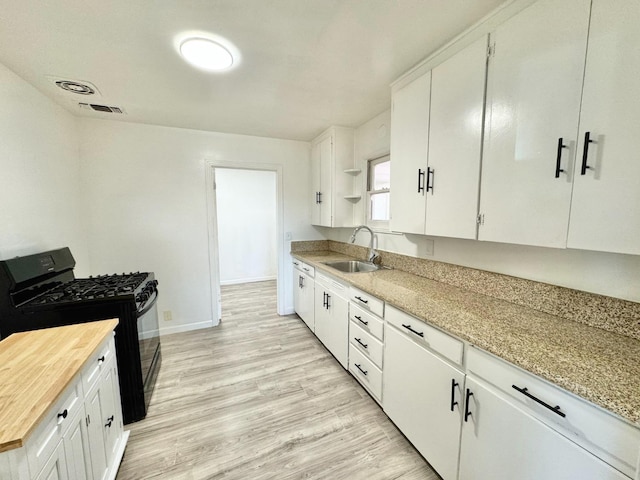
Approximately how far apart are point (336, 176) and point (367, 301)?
1.69m

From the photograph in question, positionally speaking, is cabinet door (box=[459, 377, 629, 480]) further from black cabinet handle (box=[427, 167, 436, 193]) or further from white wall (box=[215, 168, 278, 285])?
white wall (box=[215, 168, 278, 285])

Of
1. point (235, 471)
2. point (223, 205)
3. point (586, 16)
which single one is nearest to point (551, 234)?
point (586, 16)

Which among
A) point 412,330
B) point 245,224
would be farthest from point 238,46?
point 245,224

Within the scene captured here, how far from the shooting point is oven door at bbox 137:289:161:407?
1.90 m

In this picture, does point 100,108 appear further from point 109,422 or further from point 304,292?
point 304,292

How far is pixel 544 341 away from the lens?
1.05m

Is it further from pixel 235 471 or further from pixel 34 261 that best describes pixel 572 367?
pixel 34 261

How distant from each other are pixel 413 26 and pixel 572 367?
173 centimetres

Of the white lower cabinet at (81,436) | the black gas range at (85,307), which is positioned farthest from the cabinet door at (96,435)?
the black gas range at (85,307)

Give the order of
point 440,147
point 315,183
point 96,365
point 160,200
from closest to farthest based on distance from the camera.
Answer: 1. point 96,365
2. point 440,147
3. point 160,200
4. point 315,183

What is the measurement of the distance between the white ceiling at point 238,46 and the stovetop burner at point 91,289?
1.56 metres

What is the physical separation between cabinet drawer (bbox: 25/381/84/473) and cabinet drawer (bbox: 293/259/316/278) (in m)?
2.11

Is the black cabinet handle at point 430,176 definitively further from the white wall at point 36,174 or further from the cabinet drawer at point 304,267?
the white wall at point 36,174

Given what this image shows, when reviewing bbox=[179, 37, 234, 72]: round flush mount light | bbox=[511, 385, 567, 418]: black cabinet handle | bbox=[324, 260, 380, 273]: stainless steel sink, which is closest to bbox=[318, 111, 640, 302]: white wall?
bbox=[324, 260, 380, 273]: stainless steel sink
